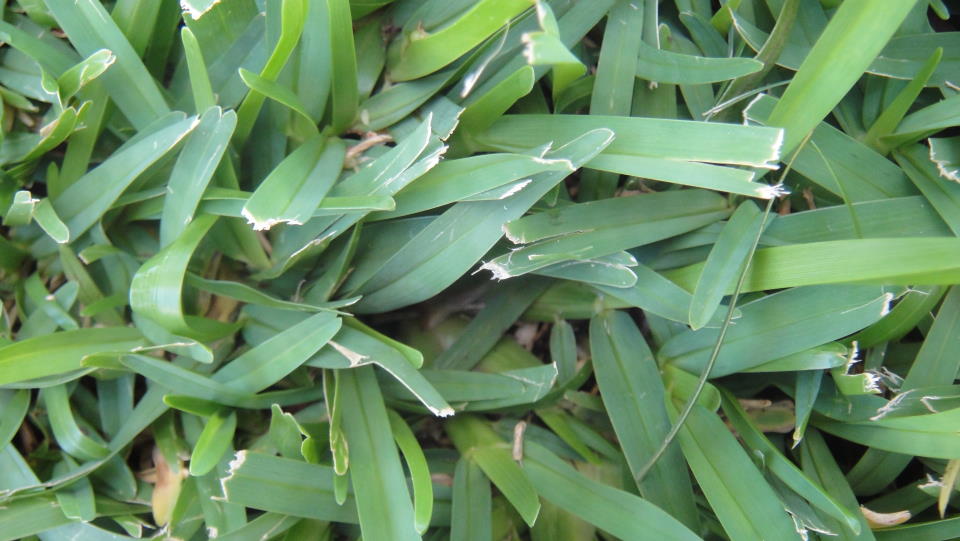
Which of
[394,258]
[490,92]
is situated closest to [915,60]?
[490,92]

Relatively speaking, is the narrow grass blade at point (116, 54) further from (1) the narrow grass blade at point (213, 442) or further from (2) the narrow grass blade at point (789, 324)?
(2) the narrow grass blade at point (789, 324)

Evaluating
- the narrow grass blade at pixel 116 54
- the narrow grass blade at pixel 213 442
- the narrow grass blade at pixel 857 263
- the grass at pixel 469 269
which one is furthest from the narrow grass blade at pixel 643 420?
the narrow grass blade at pixel 116 54

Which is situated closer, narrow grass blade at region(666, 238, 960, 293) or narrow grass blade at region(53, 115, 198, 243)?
narrow grass blade at region(666, 238, 960, 293)

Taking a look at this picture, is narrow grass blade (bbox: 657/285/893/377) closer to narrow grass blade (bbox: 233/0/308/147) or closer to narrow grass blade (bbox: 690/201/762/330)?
narrow grass blade (bbox: 690/201/762/330)

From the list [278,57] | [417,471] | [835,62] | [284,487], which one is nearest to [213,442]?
[284,487]

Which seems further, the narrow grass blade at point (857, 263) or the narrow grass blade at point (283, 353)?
the narrow grass blade at point (283, 353)

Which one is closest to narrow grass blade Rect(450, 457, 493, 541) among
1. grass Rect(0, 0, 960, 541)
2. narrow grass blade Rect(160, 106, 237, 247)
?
grass Rect(0, 0, 960, 541)

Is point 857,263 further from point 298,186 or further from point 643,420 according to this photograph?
point 298,186

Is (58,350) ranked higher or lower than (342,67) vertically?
lower
